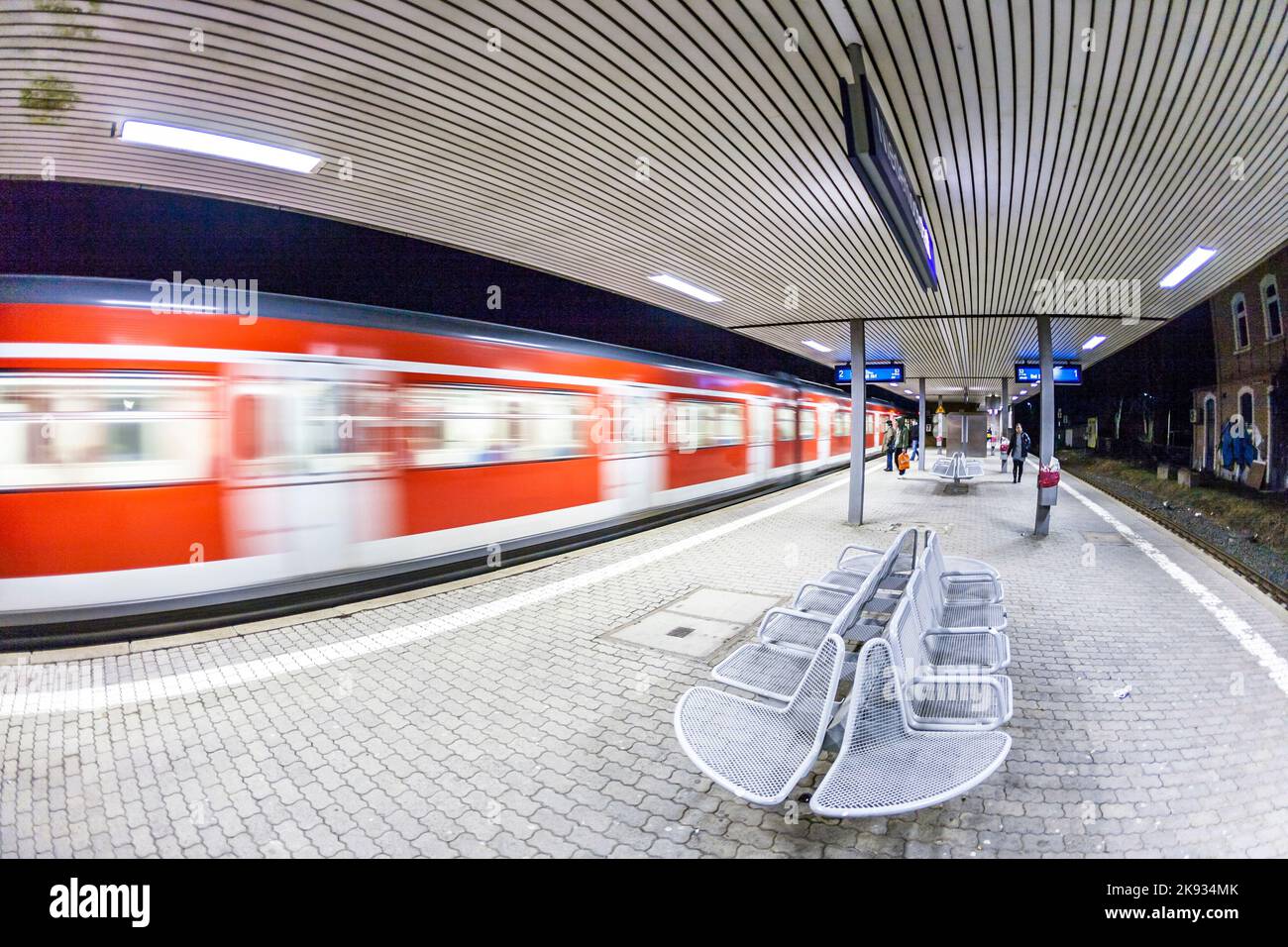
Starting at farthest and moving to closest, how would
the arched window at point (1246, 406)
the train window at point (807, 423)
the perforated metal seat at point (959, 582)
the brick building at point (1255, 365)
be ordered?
the train window at point (807, 423) → the arched window at point (1246, 406) → the brick building at point (1255, 365) → the perforated metal seat at point (959, 582)

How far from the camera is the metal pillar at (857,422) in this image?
1023cm

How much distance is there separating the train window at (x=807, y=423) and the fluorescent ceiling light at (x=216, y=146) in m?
14.0

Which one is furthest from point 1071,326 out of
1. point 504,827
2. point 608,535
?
point 504,827

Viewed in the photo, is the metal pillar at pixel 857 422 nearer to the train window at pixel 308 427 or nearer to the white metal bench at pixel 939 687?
the white metal bench at pixel 939 687

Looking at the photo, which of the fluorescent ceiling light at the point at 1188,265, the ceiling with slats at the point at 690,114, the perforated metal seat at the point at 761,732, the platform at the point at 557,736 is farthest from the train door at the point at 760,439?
the perforated metal seat at the point at 761,732

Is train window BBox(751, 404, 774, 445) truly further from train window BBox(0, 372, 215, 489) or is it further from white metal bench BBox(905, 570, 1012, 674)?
train window BBox(0, 372, 215, 489)

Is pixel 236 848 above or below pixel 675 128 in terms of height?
below

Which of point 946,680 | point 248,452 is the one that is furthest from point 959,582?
point 248,452

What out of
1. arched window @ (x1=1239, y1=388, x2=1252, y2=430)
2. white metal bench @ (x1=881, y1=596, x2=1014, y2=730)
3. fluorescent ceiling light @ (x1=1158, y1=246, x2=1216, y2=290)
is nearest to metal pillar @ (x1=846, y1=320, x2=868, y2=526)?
fluorescent ceiling light @ (x1=1158, y1=246, x2=1216, y2=290)

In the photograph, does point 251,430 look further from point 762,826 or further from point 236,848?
point 762,826

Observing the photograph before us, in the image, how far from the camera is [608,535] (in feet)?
29.0

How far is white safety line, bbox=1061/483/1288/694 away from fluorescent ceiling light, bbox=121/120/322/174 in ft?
27.9

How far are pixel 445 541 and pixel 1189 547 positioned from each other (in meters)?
10.4

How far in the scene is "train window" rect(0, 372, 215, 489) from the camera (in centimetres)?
431
